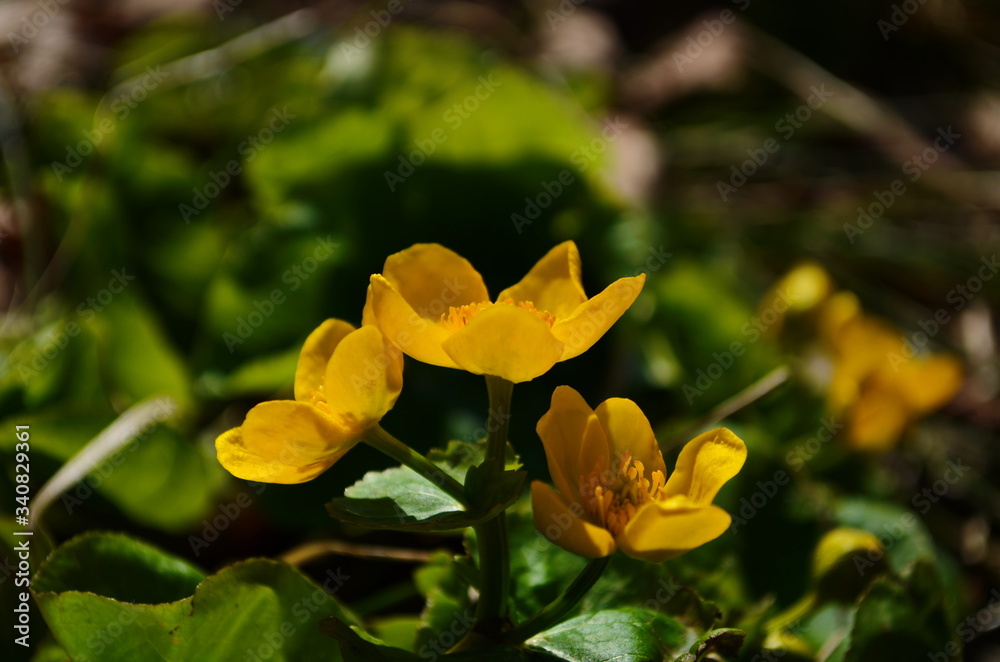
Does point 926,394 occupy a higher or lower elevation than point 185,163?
lower

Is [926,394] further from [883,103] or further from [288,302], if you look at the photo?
[883,103]

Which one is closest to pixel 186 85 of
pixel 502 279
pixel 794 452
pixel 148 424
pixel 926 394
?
pixel 502 279

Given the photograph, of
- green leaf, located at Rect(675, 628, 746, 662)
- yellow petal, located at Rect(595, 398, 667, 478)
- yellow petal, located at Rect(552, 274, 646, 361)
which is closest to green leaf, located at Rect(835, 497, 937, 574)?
green leaf, located at Rect(675, 628, 746, 662)

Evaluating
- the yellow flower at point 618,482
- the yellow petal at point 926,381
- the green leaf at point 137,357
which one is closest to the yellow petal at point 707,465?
the yellow flower at point 618,482

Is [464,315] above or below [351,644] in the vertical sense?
above

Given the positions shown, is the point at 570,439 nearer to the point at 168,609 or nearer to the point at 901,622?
the point at 168,609

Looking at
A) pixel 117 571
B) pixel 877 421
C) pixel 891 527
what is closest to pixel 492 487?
pixel 117 571
